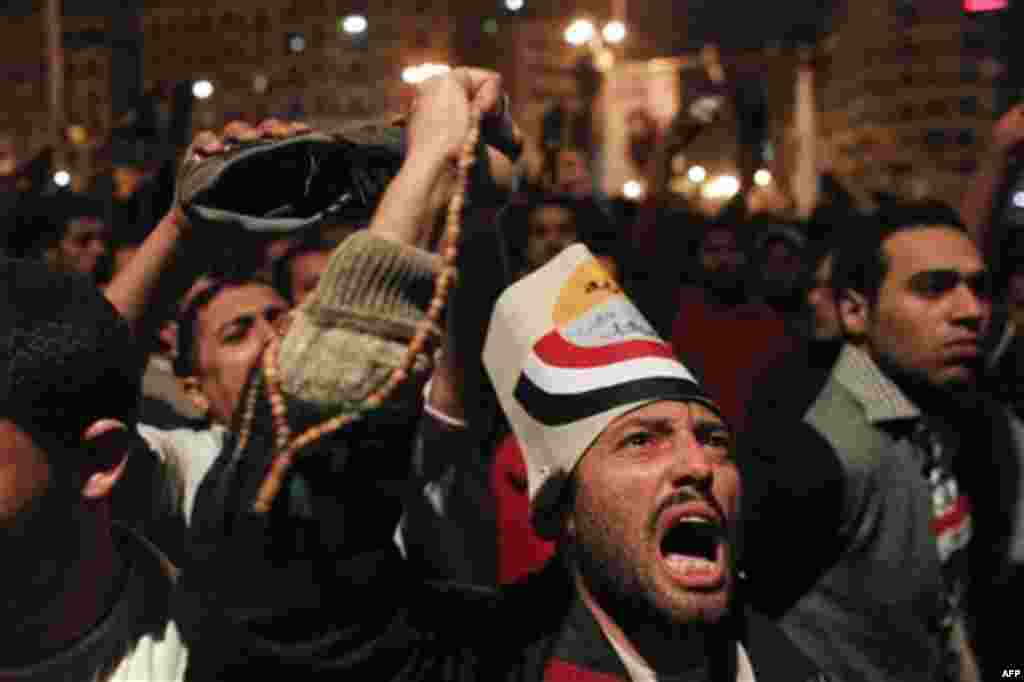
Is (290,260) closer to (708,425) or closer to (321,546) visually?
(708,425)

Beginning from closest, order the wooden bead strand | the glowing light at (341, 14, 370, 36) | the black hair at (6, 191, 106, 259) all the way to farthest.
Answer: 1. the wooden bead strand
2. the glowing light at (341, 14, 370, 36)
3. the black hair at (6, 191, 106, 259)

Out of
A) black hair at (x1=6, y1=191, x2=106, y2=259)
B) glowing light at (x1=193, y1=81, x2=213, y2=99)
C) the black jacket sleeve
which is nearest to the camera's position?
the black jacket sleeve

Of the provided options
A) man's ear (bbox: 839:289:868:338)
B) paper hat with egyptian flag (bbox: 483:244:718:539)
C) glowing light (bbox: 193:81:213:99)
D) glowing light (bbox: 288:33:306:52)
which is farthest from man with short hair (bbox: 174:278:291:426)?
glowing light (bbox: 288:33:306:52)

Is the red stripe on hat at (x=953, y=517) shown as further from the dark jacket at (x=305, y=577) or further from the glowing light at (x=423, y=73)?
the dark jacket at (x=305, y=577)

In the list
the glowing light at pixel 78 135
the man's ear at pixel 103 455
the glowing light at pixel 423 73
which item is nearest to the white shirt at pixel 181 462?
the man's ear at pixel 103 455

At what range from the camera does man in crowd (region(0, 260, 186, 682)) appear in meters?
2.16

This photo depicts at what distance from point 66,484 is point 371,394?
682 millimetres

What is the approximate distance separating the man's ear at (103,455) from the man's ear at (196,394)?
1.88 meters

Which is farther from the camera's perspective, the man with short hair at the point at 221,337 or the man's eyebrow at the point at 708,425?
the man with short hair at the point at 221,337

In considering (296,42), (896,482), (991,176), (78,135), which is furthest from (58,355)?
(296,42)

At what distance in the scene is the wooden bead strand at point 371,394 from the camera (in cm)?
177

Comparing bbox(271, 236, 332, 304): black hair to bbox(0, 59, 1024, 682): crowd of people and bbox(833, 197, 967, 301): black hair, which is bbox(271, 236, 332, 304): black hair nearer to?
bbox(0, 59, 1024, 682): crowd of people

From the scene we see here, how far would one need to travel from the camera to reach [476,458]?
342 cm

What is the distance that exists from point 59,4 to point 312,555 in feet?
51.9
